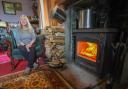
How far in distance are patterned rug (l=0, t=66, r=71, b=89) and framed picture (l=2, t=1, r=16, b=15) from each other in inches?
143

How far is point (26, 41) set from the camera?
208cm

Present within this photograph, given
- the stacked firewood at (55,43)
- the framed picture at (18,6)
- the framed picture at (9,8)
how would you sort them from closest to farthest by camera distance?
1. the stacked firewood at (55,43)
2. the framed picture at (9,8)
3. the framed picture at (18,6)

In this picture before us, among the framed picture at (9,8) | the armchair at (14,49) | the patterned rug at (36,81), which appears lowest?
the patterned rug at (36,81)

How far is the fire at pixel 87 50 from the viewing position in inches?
60.9

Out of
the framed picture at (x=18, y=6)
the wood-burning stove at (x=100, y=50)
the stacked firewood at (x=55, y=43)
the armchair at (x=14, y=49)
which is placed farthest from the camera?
the framed picture at (x=18, y=6)

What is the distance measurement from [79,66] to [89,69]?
273 mm

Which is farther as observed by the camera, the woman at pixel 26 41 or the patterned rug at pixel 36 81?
the woman at pixel 26 41

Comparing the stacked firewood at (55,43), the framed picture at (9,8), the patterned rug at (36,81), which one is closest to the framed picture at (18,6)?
the framed picture at (9,8)

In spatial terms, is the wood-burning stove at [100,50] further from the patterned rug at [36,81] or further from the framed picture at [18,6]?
the framed picture at [18,6]

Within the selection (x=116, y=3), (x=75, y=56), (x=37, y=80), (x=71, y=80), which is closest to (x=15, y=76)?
(x=37, y=80)

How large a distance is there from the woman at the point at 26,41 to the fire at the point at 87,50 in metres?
0.92

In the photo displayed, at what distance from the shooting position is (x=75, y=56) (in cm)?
193

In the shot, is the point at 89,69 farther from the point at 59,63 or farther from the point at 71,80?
the point at 59,63

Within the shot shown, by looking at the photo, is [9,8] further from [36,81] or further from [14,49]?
[36,81]
